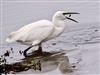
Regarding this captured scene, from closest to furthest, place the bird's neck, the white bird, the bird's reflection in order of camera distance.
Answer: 1. the bird's reflection
2. the white bird
3. the bird's neck

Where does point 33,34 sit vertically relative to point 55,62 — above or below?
above

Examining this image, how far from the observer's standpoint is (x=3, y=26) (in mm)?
14406

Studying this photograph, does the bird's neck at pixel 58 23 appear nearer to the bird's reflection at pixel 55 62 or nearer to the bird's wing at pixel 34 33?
the bird's wing at pixel 34 33

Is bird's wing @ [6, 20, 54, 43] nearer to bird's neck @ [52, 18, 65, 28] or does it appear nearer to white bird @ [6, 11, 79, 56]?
white bird @ [6, 11, 79, 56]

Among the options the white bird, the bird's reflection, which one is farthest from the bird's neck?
the bird's reflection

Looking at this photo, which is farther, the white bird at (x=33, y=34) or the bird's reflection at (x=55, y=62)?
the white bird at (x=33, y=34)

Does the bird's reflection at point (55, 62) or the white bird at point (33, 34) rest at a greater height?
the white bird at point (33, 34)

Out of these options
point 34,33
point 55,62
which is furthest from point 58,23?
point 55,62

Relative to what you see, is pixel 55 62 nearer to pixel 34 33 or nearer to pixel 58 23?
pixel 34 33

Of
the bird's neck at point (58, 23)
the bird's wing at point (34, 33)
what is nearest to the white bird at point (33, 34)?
the bird's wing at point (34, 33)

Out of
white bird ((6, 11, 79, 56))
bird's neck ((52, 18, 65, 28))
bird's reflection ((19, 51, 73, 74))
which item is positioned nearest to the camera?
bird's reflection ((19, 51, 73, 74))

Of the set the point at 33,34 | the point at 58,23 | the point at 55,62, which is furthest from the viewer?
the point at 58,23

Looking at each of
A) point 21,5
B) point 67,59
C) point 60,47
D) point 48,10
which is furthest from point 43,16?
point 67,59

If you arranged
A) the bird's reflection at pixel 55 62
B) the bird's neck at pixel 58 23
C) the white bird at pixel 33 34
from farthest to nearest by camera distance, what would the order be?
the bird's neck at pixel 58 23 < the white bird at pixel 33 34 < the bird's reflection at pixel 55 62
